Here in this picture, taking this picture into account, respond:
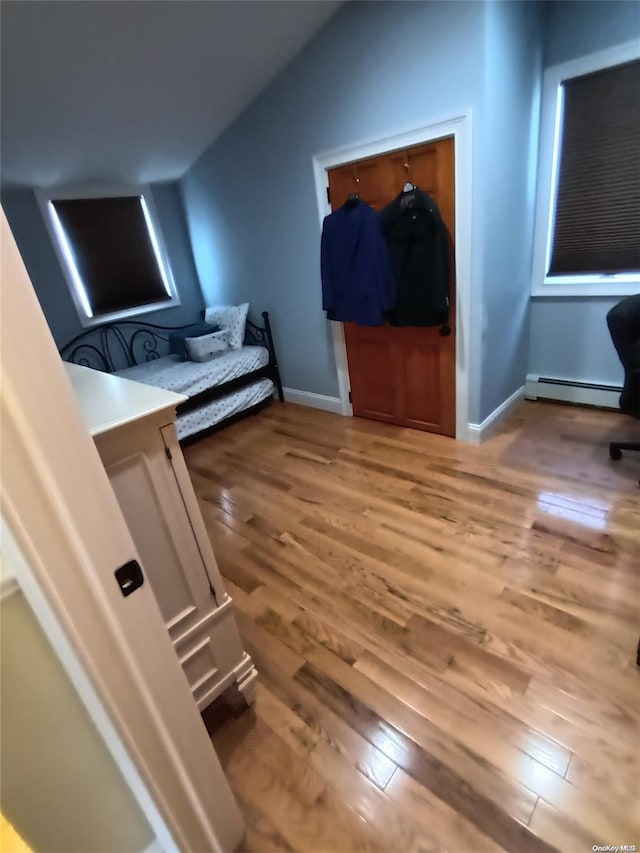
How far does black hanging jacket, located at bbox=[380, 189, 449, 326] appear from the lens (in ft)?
8.00

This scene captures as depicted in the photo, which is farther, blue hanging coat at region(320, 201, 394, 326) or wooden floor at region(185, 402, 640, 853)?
blue hanging coat at region(320, 201, 394, 326)

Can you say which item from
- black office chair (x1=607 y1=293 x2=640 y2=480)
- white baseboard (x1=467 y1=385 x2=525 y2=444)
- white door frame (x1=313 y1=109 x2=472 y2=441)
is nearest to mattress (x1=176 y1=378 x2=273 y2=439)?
white door frame (x1=313 y1=109 x2=472 y2=441)

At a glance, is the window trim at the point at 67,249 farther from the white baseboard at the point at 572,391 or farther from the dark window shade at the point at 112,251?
the white baseboard at the point at 572,391

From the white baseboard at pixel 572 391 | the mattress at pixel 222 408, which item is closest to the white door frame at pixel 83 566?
the mattress at pixel 222 408

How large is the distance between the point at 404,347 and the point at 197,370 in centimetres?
167

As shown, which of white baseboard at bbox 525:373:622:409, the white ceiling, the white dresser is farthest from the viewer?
white baseboard at bbox 525:373:622:409

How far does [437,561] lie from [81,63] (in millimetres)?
3151

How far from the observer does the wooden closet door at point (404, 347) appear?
2469 mm

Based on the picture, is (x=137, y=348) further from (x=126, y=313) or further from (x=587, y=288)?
(x=587, y=288)

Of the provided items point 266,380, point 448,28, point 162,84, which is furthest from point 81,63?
point 266,380

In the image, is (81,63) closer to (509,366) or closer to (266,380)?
(266,380)

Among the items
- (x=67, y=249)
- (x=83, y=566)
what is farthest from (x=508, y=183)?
(x=67, y=249)

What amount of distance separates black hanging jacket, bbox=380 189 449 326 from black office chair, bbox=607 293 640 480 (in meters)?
0.87

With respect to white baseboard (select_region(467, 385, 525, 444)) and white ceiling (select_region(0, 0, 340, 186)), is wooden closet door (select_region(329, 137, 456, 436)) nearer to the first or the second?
white baseboard (select_region(467, 385, 525, 444))
